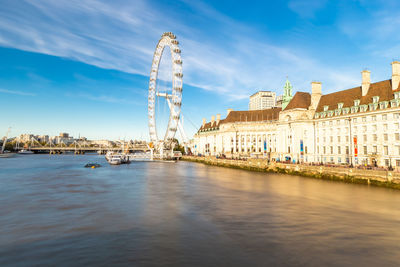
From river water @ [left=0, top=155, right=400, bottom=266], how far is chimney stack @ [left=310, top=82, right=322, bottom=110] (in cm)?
3427

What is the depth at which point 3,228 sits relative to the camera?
17.8 m

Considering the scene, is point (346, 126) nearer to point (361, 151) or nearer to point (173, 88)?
point (361, 151)

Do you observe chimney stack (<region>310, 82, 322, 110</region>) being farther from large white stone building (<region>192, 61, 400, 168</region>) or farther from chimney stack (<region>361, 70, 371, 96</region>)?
chimney stack (<region>361, 70, 371, 96</region>)

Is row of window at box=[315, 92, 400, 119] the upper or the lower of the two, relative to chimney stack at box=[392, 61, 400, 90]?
lower

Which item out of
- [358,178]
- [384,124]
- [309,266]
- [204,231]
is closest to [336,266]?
[309,266]

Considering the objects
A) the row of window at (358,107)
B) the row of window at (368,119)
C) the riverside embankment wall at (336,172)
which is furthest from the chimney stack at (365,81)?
the riverside embankment wall at (336,172)

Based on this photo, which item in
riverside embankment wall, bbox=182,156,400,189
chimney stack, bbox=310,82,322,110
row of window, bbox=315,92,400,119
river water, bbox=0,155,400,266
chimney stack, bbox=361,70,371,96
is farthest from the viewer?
chimney stack, bbox=310,82,322,110

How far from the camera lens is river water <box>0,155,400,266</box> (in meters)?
13.1

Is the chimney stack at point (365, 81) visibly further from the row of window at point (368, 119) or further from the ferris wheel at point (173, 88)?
the ferris wheel at point (173, 88)

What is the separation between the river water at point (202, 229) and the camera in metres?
13.1

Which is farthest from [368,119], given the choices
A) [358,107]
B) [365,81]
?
[365,81]

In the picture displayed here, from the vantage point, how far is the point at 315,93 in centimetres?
6225

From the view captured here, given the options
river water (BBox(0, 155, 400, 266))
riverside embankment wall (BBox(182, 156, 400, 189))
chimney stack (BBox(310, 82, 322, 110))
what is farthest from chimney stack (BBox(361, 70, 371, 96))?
river water (BBox(0, 155, 400, 266))

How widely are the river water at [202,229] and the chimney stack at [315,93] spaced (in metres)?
34.3
